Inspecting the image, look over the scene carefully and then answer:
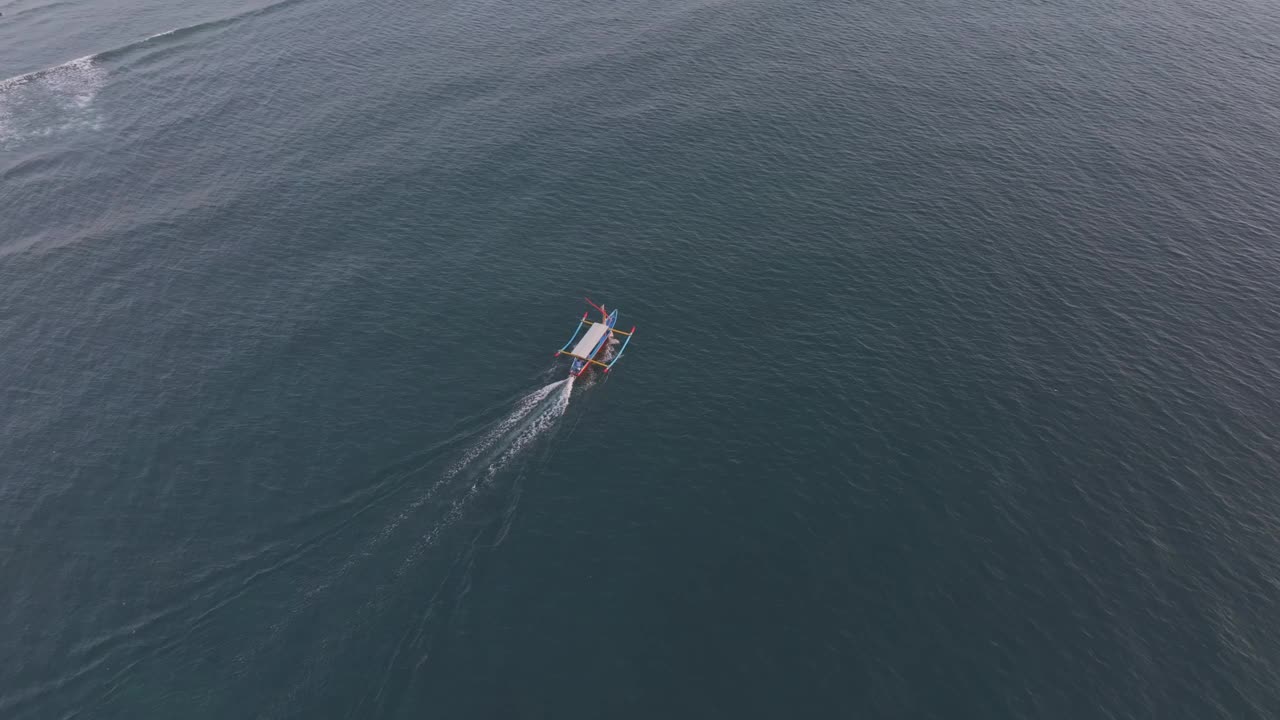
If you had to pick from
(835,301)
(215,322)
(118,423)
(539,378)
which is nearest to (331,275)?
(215,322)

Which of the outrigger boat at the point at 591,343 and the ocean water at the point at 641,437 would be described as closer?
the ocean water at the point at 641,437

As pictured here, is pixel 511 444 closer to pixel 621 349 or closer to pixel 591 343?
pixel 591 343

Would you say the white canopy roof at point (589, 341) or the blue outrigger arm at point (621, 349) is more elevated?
the white canopy roof at point (589, 341)

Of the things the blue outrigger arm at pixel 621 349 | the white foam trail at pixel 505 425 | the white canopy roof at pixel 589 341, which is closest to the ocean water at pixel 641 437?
the white foam trail at pixel 505 425

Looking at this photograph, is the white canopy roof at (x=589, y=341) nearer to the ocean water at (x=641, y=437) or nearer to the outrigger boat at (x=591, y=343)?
the outrigger boat at (x=591, y=343)

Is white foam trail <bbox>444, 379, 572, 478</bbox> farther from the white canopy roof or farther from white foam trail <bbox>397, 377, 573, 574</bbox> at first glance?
the white canopy roof

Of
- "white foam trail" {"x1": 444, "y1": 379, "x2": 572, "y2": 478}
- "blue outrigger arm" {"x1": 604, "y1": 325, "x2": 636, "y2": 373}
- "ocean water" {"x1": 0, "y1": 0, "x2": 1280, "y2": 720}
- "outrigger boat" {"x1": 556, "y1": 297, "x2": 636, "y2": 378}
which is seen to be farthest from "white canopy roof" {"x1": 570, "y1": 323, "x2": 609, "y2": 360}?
"ocean water" {"x1": 0, "y1": 0, "x2": 1280, "y2": 720}

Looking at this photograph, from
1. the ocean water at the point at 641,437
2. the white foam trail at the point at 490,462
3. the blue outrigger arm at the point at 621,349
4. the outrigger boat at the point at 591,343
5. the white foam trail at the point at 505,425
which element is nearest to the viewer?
the ocean water at the point at 641,437
